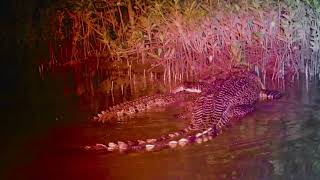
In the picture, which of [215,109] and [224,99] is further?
[224,99]

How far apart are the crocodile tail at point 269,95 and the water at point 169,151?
93 millimetres

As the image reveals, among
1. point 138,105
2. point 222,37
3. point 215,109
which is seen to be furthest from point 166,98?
point 222,37

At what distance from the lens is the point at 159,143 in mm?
3762

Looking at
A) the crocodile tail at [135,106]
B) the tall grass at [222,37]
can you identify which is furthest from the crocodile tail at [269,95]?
the crocodile tail at [135,106]

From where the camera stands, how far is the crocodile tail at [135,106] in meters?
4.54

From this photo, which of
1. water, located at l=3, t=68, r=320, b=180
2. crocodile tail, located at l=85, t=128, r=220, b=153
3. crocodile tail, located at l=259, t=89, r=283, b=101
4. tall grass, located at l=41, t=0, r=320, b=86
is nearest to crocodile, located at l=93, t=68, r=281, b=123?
crocodile tail, located at l=259, t=89, r=283, b=101

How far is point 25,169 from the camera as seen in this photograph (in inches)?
137

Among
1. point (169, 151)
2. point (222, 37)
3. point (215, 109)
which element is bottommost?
point (169, 151)

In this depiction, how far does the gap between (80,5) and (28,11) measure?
704mm

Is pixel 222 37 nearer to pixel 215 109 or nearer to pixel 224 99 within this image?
pixel 224 99

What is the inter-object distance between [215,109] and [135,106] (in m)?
0.70

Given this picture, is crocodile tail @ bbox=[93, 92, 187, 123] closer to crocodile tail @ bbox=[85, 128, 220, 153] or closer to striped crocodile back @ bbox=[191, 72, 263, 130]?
striped crocodile back @ bbox=[191, 72, 263, 130]

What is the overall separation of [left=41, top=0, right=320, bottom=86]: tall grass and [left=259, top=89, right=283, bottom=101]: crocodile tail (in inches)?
19.0

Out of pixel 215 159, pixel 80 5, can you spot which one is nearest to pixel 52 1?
pixel 80 5
